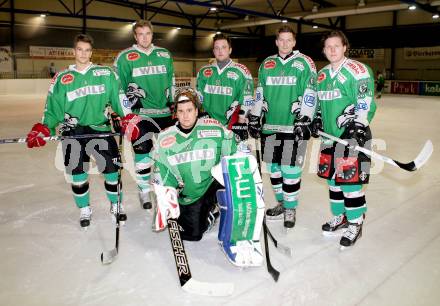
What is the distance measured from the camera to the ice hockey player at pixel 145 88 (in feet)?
10.8

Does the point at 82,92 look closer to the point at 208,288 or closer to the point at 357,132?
the point at 208,288

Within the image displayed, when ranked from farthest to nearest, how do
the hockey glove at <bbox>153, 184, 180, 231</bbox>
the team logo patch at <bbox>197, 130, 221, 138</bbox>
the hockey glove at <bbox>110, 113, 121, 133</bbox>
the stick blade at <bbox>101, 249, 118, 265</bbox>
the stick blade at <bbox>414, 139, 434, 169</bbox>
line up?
the hockey glove at <bbox>110, 113, 121, 133</bbox> < the stick blade at <bbox>414, 139, 434, 169</bbox> < the team logo patch at <bbox>197, 130, 221, 138</bbox> < the stick blade at <bbox>101, 249, 118, 265</bbox> < the hockey glove at <bbox>153, 184, 180, 231</bbox>

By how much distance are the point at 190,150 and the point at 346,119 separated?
100 cm

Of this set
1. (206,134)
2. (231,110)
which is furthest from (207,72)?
(206,134)

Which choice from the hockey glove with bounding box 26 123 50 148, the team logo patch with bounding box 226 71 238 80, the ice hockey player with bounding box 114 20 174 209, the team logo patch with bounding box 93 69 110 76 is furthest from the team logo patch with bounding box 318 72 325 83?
the hockey glove with bounding box 26 123 50 148

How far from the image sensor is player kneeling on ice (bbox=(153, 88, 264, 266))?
225 cm

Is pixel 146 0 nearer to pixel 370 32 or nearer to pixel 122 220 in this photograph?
pixel 370 32

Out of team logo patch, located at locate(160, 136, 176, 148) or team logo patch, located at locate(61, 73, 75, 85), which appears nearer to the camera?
team logo patch, located at locate(160, 136, 176, 148)

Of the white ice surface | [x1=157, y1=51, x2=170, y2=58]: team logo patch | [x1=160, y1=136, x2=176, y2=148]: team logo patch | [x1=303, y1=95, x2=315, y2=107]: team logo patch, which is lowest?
the white ice surface

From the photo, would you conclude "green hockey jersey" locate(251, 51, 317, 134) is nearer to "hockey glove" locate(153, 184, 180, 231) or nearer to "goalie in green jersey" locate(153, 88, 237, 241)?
"goalie in green jersey" locate(153, 88, 237, 241)

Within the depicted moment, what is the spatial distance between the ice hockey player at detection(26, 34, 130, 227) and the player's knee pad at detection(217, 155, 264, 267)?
1.08 metres

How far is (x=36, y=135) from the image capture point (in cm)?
269

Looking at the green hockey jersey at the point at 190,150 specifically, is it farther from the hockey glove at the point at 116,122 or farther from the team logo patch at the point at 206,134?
the hockey glove at the point at 116,122

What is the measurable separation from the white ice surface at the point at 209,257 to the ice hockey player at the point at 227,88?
889mm
